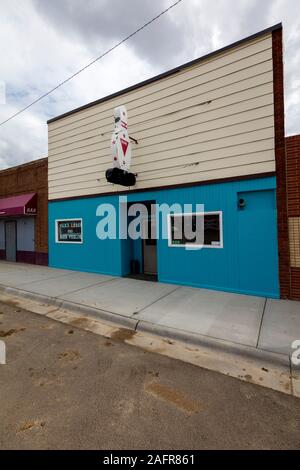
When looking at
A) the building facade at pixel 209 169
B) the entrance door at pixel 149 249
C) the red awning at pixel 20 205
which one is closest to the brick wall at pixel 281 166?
the building facade at pixel 209 169

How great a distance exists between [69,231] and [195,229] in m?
5.78

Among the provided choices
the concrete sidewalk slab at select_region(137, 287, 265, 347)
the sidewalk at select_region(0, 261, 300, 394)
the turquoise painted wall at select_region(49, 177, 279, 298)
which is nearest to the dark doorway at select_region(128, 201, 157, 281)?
the turquoise painted wall at select_region(49, 177, 279, 298)

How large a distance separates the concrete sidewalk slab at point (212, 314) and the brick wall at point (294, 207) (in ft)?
3.12

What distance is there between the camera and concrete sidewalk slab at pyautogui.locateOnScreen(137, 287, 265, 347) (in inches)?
169

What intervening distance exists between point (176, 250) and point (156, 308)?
255cm

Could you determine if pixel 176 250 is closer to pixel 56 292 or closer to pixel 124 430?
pixel 56 292

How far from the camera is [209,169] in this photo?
704 centimetres

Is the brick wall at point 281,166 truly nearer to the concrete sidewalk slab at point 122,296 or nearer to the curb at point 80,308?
the concrete sidewalk slab at point 122,296

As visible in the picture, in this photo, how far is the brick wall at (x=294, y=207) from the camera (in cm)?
592

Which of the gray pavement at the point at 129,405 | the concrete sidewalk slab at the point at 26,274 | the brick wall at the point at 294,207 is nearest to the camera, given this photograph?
the gray pavement at the point at 129,405

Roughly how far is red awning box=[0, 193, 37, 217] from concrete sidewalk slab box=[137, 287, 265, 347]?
8.70 metres

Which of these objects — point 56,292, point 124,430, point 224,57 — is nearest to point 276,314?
point 124,430

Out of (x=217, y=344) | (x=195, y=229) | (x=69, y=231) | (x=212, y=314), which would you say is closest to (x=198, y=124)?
(x=195, y=229)

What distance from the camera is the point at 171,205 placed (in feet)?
25.3
